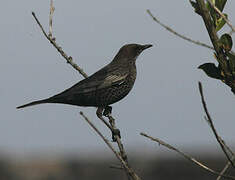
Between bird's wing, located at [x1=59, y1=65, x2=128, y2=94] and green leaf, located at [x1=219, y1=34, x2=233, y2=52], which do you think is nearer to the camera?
green leaf, located at [x1=219, y1=34, x2=233, y2=52]

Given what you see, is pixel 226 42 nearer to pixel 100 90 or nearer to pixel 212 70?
pixel 212 70

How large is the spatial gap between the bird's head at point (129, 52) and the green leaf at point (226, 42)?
541cm

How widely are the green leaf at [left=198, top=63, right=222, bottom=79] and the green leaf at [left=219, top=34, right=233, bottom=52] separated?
0.37ft

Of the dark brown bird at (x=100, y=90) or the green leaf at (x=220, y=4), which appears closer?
the green leaf at (x=220, y=4)

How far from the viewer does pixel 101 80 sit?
7434 mm

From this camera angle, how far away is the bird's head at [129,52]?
827 cm

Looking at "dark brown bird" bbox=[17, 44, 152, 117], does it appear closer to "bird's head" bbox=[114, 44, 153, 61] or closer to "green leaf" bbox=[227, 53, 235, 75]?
"bird's head" bbox=[114, 44, 153, 61]

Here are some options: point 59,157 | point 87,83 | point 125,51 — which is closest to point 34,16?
point 87,83

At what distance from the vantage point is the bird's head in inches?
325

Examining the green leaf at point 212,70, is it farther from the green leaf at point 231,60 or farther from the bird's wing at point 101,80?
the bird's wing at point 101,80

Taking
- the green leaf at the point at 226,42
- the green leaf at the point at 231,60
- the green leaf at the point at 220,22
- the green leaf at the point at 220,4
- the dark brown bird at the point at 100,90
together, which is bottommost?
the dark brown bird at the point at 100,90

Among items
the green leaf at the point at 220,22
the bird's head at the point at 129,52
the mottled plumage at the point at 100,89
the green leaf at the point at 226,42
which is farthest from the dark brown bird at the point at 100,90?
the green leaf at the point at 226,42

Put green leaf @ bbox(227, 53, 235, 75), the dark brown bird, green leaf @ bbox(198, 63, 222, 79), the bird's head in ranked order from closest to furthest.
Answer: green leaf @ bbox(227, 53, 235, 75) < green leaf @ bbox(198, 63, 222, 79) < the dark brown bird < the bird's head

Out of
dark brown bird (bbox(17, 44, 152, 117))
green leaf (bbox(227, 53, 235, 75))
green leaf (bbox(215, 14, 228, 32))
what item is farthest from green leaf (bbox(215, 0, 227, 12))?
dark brown bird (bbox(17, 44, 152, 117))
